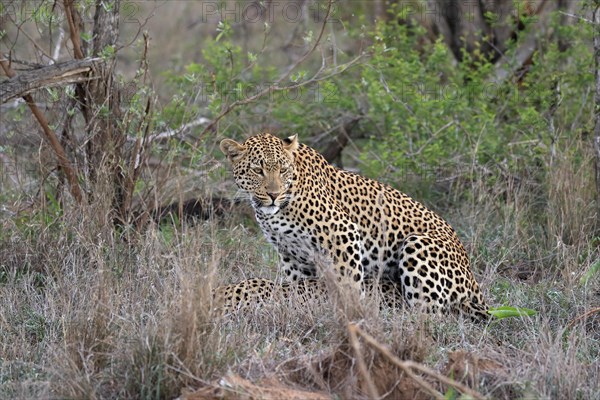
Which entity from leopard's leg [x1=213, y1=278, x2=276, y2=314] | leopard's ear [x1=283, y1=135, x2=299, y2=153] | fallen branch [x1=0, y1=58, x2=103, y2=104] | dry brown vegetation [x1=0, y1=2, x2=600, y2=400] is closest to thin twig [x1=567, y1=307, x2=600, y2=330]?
dry brown vegetation [x1=0, y1=2, x2=600, y2=400]

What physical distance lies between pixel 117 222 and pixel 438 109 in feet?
12.4

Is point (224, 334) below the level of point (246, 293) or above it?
above

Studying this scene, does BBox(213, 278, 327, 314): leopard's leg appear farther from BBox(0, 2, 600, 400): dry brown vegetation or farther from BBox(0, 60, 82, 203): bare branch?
BBox(0, 60, 82, 203): bare branch

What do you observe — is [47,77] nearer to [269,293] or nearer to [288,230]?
[288,230]

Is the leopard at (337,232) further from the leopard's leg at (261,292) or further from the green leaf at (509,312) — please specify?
the green leaf at (509,312)

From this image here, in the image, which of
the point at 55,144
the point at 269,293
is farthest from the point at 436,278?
the point at 55,144

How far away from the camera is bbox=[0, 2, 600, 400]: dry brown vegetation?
17.9ft

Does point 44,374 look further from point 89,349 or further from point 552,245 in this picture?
point 552,245

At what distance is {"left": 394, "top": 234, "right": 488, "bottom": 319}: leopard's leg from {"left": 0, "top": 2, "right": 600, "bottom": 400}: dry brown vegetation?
239 mm

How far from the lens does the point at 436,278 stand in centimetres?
739

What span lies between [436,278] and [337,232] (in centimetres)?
82

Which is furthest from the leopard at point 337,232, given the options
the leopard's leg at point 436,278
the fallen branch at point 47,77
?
the fallen branch at point 47,77

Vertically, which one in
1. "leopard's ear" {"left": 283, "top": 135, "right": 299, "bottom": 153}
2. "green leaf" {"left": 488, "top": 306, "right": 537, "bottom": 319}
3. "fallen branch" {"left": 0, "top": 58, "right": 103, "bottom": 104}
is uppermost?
"fallen branch" {"left": 0, "top": 58, "right": 103, "bottom": 104}

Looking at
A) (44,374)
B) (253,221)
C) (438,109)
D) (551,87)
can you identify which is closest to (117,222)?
(253,221)
